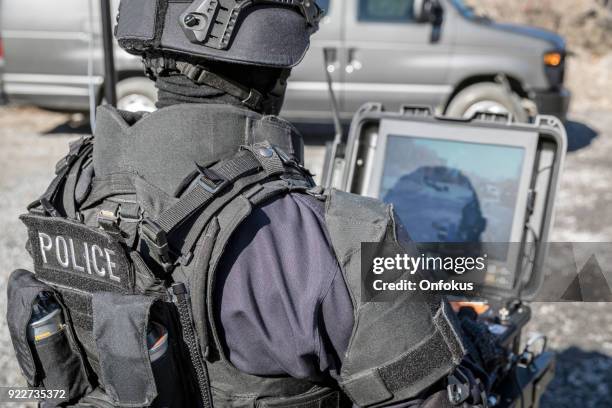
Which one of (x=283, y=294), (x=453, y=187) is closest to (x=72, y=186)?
(x=283, y=294)

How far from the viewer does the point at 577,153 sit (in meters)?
8.16

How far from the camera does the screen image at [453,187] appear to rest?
8.75 feet

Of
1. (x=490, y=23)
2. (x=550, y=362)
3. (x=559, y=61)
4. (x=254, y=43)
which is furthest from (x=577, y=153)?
(x=254, y=43)

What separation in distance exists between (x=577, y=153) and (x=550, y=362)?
20.3ft

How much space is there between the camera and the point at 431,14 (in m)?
7.42

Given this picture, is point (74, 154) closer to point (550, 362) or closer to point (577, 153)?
point (550, 362)

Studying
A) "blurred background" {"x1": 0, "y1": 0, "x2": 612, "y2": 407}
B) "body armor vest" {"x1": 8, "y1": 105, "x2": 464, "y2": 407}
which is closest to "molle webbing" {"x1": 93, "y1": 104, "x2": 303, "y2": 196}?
"body armor vest" {"x1": 8, "y1": 105, "x2": 464, "y2": 407}

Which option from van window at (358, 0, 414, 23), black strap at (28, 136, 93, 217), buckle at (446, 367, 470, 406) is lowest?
van window at (358, 0, 414, 23)

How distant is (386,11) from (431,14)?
49 cm

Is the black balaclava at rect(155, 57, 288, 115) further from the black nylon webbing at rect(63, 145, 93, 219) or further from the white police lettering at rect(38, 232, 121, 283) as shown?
the white police lettering at rect(38, 232, 121, 283)

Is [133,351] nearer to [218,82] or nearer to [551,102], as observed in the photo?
[218,82]

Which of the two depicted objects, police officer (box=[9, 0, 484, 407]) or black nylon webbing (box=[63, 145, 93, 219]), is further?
black nylon webbing (box=[63, 145, 93, 219])

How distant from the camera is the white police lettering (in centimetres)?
150

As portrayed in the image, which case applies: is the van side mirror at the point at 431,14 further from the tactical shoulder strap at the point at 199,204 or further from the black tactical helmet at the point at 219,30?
the tactical shoulder strap at the point at 199,204
